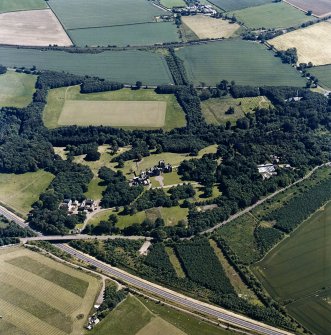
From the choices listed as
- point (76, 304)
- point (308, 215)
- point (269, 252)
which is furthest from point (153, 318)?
point (308, 215)

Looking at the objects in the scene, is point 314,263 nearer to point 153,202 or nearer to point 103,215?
point 153,202

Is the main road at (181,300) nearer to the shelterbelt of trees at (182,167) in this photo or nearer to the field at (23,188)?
the shelterbelt of trees at (182,167)

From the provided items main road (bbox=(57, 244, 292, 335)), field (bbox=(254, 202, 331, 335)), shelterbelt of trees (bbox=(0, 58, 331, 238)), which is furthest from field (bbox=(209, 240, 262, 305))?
shelterbelt of trees (bbox=(0, 58, 331, 238))

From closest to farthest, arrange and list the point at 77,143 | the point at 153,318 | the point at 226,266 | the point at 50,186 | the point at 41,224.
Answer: the point at 153,318 → the point at 226,266 → the point at 41,224 → the point at 50,186 → the point at 77,143

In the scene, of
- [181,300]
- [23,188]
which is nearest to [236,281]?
[181,300]

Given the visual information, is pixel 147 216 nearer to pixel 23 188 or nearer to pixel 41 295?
pixel 41 295

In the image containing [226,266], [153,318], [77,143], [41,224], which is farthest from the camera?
[77,143]
